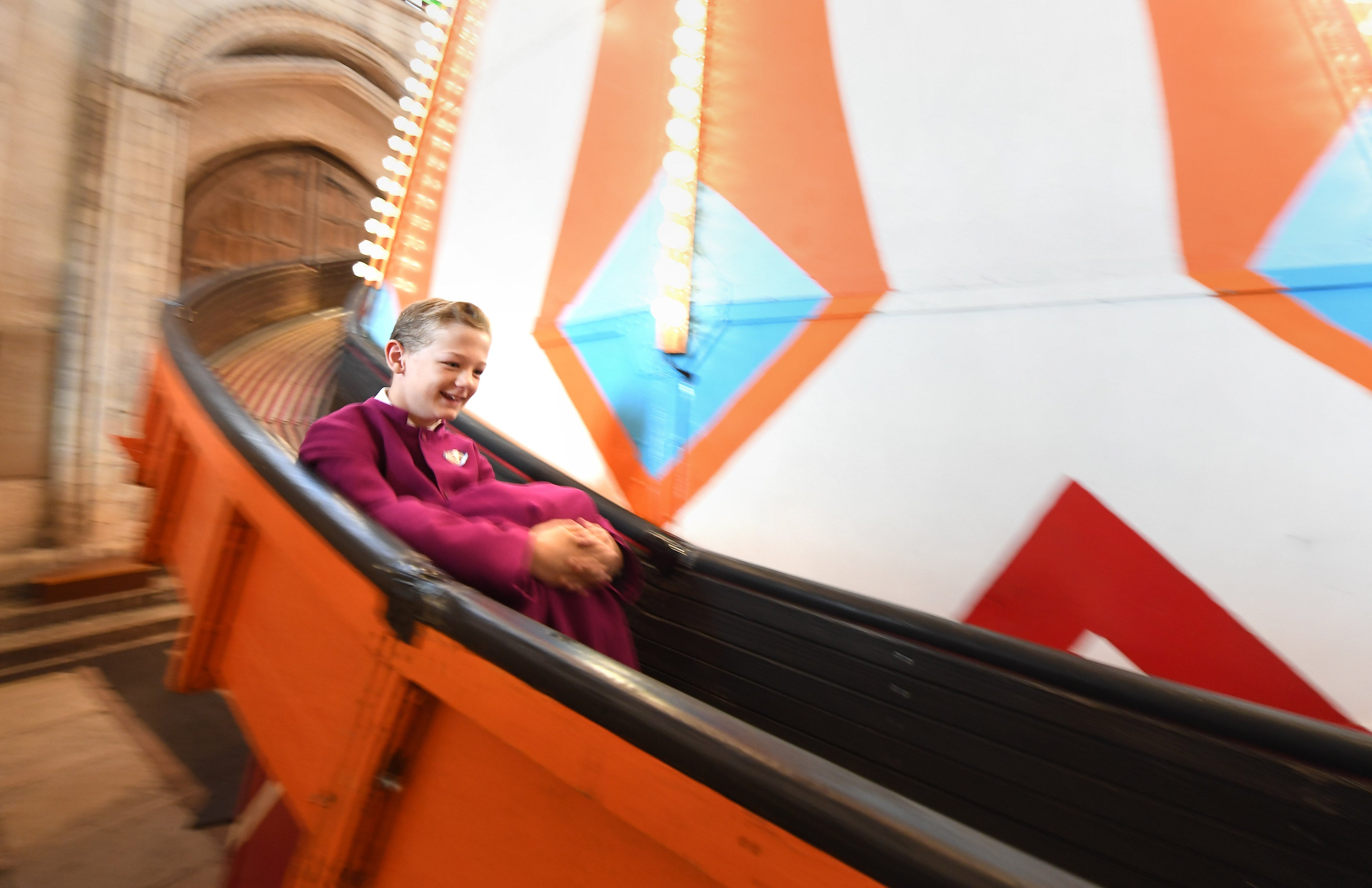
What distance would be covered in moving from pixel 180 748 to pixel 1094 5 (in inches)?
95.4

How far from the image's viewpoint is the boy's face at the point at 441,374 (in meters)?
0.91

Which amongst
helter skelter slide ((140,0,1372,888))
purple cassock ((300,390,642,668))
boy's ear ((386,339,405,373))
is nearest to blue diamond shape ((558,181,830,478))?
helter skelter slide ((140,0,1372,888))

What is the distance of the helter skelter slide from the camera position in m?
0.56

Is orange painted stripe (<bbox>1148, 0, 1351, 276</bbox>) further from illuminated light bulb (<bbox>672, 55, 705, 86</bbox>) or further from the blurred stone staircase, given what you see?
the blurred stone staircase

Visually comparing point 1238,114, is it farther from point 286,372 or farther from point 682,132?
point 286,372

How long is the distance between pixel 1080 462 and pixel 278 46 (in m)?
5.45

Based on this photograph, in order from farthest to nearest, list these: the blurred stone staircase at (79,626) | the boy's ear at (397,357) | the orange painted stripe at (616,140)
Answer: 1. the blurred stone staircase at (79,626)
2. the orange painted stripe at (616,140)
3. the boy's ear at (397,357)

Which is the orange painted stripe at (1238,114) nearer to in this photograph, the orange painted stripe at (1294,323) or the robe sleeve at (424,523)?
the orange painted stripe at (1294,323)

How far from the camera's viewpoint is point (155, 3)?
12.3 feet

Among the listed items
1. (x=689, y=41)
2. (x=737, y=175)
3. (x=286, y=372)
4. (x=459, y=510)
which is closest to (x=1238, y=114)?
(x=737, y=175)

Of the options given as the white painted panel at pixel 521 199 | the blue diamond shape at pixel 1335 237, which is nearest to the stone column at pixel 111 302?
the white painted panel at pixel 521 199

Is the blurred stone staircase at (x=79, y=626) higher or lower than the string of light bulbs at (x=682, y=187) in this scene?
lower

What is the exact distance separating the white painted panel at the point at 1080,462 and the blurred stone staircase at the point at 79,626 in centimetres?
235

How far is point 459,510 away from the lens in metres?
0.89
